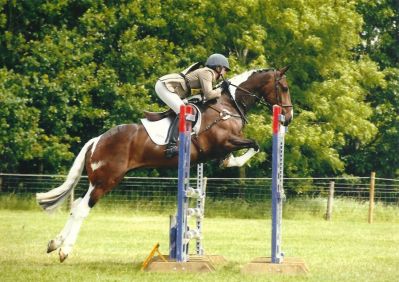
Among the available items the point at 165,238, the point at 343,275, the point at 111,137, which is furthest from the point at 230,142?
the point at 165,238

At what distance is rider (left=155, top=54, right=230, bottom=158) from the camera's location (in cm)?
1077

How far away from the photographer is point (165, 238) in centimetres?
1573

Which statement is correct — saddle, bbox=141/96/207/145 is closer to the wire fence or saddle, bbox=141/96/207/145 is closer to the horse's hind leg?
the horse's hind leg

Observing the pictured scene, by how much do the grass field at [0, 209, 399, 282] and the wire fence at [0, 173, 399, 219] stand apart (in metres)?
2.72

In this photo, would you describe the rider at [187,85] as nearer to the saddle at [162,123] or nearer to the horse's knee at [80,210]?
the saddle at [162,123]

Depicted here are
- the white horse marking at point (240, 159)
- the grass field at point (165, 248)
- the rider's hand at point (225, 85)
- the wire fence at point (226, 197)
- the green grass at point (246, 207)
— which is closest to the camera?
the grass field at point (165, 248)

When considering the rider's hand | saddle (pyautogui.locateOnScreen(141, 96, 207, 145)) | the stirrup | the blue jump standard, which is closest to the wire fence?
the rider's hand

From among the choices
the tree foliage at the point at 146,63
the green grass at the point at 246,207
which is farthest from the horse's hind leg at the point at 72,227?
the tree foliage at the point at 146,63

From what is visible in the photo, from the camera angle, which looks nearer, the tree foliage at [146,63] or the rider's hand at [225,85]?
the rider's hand at [225,85]

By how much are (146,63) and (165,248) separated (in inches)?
535

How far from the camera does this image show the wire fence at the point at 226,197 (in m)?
24.3

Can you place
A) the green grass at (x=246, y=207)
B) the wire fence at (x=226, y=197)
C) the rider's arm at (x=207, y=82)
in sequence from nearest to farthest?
the rider's arm at (x=207, y=82), the green grass at (x=246, y=207), the wire fence at (x=226, y=197)

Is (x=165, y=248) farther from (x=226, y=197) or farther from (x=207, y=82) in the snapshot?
(x=226, y=197)

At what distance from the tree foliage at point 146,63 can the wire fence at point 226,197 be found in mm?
1001
